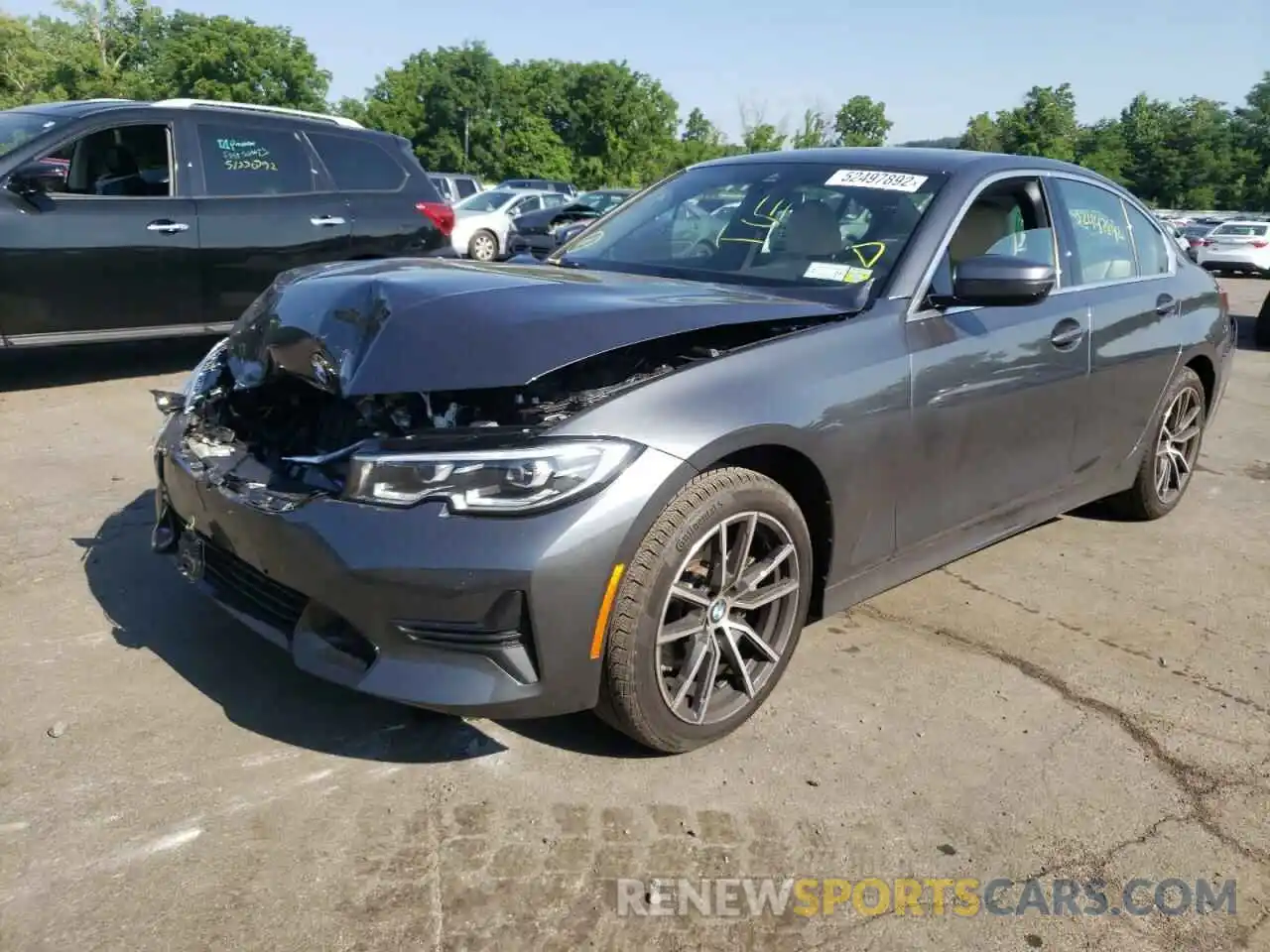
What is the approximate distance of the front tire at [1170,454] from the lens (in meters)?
4.79

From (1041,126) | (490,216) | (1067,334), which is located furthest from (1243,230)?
(1041,126)

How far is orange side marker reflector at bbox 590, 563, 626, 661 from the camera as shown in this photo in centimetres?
244

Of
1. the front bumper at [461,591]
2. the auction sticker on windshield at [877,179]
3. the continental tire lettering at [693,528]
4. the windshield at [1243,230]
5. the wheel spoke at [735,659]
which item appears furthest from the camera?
the windshield at [1243,230]

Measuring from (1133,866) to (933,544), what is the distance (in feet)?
4.11

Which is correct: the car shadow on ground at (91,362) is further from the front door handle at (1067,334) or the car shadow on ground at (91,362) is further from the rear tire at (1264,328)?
the rear tire at (1264,328)

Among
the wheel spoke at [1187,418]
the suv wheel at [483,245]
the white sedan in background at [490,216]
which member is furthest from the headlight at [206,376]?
the suv wheel at [483,245]

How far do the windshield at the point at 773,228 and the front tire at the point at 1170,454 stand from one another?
197 cm

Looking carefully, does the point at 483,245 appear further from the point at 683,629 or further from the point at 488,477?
the point at 488,477

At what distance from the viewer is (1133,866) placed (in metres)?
2.49

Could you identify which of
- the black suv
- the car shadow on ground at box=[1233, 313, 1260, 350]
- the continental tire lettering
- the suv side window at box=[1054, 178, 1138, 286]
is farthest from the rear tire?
the continental tire lettering

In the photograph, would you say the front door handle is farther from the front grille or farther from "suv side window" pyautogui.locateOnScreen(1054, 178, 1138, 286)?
the front grille

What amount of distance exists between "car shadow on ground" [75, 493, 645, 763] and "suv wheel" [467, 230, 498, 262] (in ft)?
51.4

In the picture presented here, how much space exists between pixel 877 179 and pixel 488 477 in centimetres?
212

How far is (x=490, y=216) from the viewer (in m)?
19.0
